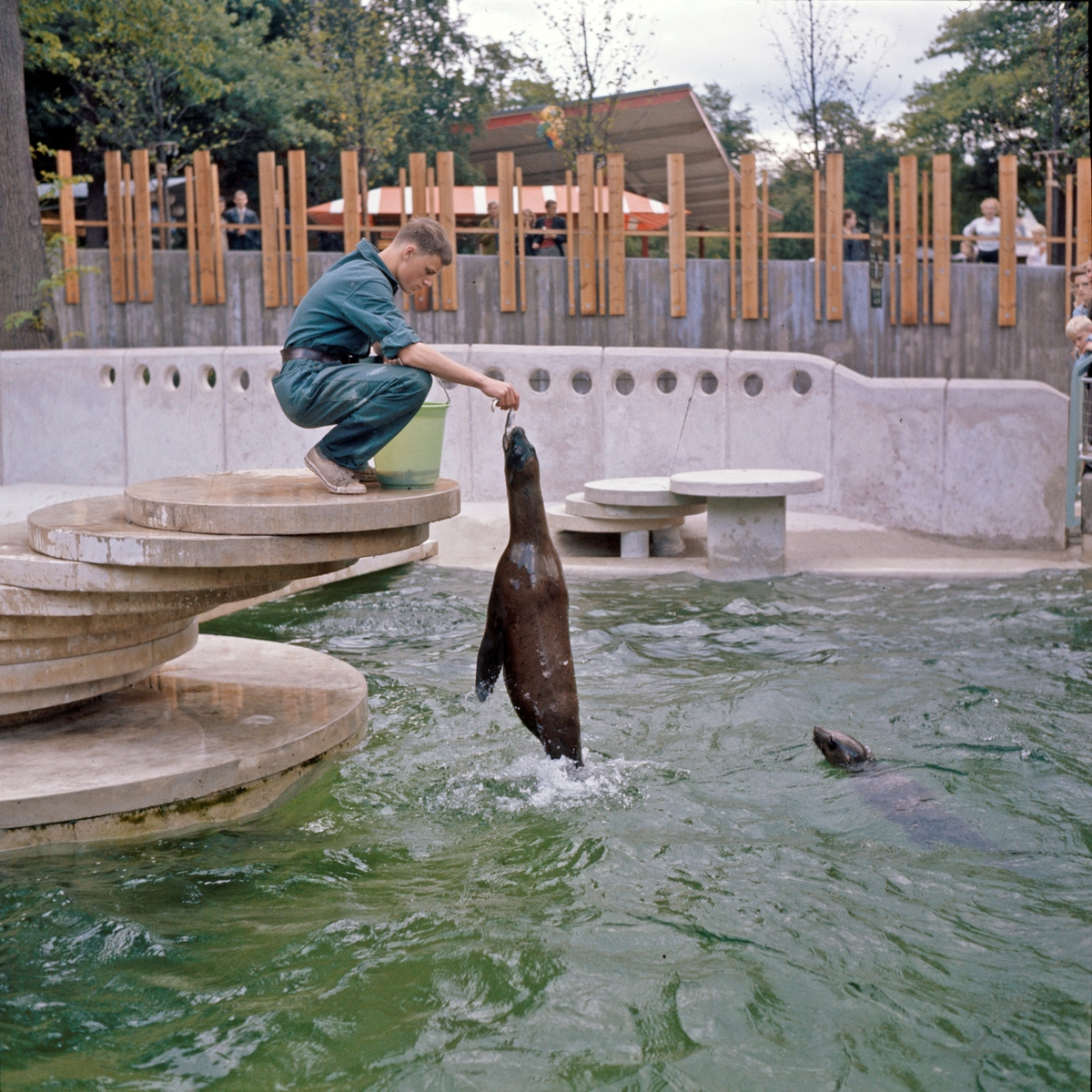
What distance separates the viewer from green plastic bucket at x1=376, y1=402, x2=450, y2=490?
5840mm

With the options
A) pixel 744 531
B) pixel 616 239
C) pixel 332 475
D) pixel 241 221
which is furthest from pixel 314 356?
pixel 241 221

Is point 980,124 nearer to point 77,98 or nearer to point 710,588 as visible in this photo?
point 77,98

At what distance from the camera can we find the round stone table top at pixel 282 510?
5328 millimetres

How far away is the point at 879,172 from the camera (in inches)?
1670

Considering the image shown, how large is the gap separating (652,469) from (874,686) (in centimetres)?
610

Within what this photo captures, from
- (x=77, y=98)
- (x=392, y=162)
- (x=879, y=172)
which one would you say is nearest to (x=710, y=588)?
(x=77, y=98)

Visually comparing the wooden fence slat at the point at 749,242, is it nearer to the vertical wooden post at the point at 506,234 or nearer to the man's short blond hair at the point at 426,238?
the vertical wooden post at the point at 506,234

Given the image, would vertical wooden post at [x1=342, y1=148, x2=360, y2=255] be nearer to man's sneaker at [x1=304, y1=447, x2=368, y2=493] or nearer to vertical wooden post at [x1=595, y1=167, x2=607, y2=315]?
vertical wooden post at [x1=595, y1=167, x2=607, y2=315]

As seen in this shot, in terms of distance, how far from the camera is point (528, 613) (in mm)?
5746

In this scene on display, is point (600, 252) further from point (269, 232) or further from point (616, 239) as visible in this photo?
point (269, 232)

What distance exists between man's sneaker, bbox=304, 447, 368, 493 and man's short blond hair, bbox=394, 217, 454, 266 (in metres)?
1.01

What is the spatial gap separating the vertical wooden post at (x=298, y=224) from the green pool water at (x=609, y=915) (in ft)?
28.7

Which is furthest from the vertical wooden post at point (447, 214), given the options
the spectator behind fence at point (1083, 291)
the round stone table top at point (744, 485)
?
the spectator behind fence at point (1083, 291)

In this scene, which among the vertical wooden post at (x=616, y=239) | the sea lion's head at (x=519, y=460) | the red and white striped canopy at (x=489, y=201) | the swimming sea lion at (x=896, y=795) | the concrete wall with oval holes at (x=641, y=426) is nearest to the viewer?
the swimming sea lion at (x=896, y=795)
